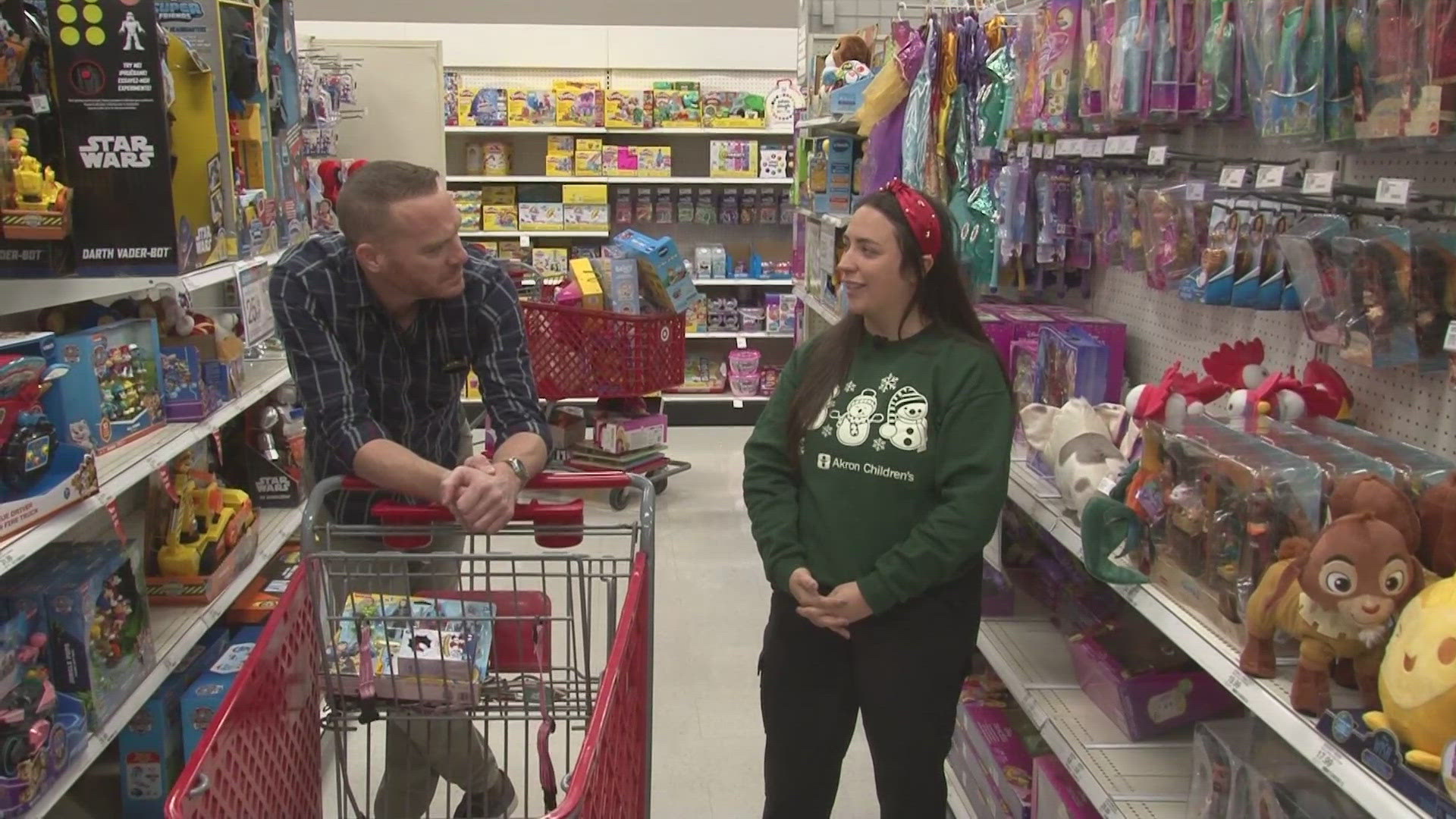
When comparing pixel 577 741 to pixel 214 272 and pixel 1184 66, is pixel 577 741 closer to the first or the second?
pixel 214 272

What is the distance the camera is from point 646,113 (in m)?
6.84

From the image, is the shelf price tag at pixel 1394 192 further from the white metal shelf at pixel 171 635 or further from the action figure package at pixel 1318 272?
the white metal shelf at pixel 171 635

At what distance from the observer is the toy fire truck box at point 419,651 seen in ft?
5.75

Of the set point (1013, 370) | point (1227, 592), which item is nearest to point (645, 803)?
point (1227, 592)

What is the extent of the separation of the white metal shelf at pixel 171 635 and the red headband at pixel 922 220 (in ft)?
5.02

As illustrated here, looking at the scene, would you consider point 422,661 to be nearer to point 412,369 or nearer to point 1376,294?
point 412,369

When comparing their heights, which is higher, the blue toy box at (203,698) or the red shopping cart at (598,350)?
the red shopping cart at (598,350)

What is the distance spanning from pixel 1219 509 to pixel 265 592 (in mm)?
2691

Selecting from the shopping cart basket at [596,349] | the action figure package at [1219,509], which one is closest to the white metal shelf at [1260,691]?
Answer: the action figure package at [1219,509]

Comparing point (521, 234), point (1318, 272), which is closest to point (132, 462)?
point (1318, 272)

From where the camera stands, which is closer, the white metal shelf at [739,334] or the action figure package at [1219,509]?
the action figure package at [1219,509]

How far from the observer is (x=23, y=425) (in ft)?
6.15

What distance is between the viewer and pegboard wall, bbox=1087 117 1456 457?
1710 millimetres

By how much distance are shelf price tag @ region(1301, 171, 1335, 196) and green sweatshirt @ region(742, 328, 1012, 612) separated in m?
0.56
